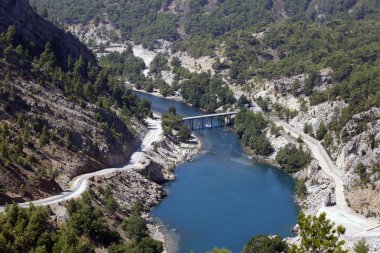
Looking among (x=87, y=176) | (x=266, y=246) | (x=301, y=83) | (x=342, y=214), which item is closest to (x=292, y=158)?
(x=342, y=214)

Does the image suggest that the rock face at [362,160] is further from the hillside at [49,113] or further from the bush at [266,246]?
the hillside at [49,113]

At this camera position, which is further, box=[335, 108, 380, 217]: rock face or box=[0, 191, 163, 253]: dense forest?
box=[335, 108, 380, 217]: rock face

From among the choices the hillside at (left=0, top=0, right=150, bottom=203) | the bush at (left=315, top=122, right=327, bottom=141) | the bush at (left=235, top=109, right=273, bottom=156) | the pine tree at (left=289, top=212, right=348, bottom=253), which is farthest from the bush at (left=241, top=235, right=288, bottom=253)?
the bush at (left=315, top=122, right=327, bottom=141)

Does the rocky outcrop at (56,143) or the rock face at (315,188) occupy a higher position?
the rocky outcrop at (56,143)

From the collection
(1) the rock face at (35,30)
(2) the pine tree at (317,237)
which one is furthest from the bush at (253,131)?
(2) the pine tree at (317,237)

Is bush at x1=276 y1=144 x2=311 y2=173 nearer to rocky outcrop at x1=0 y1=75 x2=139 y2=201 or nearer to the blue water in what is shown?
the blue water
